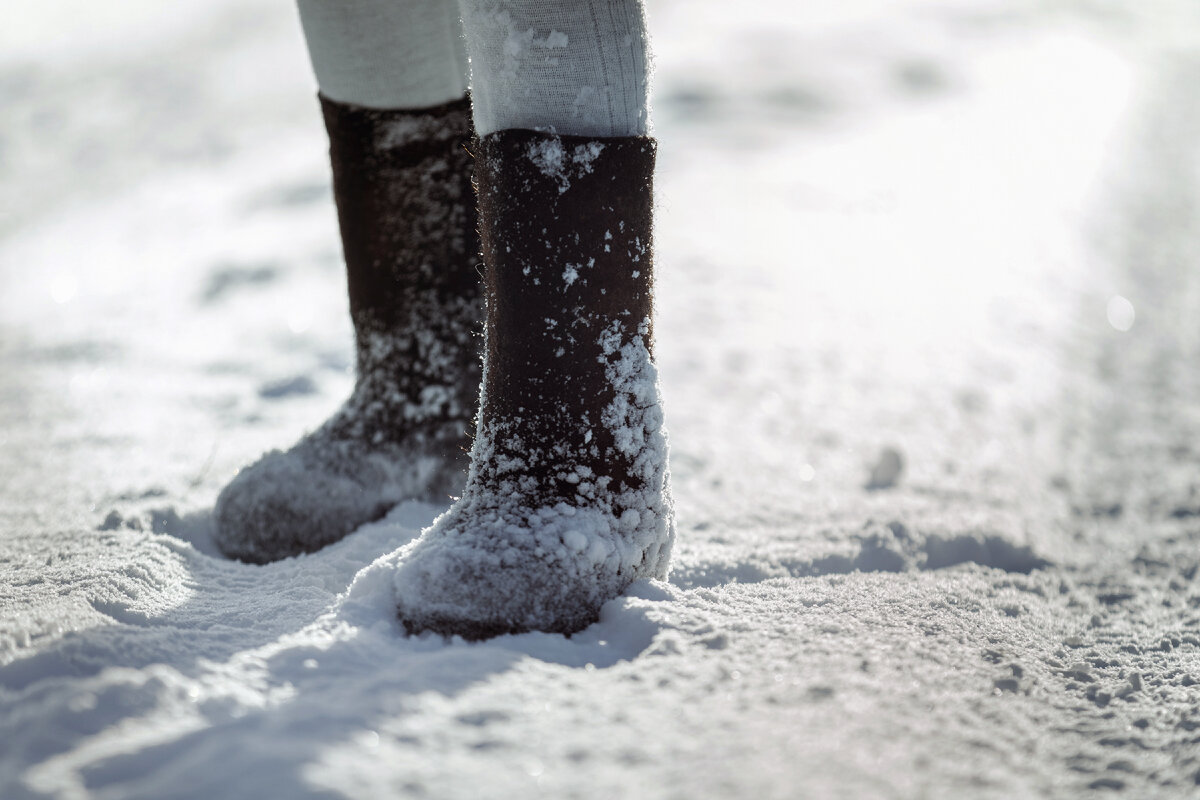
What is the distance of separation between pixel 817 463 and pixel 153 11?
16.2ft

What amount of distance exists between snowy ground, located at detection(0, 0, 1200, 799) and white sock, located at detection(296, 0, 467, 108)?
16.9 inches

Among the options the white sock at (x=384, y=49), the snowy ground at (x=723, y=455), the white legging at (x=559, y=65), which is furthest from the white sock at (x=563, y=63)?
the snowy ground at (x=723, y=455)

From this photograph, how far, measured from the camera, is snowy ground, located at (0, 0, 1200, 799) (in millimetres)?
698

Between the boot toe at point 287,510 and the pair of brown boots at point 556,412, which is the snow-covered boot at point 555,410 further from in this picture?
the boot toe at point 287,510

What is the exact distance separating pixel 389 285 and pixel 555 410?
46 centimetres

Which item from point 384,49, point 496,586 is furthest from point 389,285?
point 496,586

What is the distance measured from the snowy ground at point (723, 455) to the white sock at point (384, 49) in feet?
1.41

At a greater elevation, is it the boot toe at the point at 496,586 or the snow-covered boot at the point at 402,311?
the snow-covered boot at the point at 402,311

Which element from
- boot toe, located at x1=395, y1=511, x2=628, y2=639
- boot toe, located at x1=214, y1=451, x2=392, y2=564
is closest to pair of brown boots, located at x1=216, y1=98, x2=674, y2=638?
boot toe, located at x1=395, y1=511, x2=628, y2=639

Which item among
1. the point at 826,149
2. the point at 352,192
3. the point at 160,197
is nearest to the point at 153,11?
the point at 160,197

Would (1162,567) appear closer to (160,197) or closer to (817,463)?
(817,463)

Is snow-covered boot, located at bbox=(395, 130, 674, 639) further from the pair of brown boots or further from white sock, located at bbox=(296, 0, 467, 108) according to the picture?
white sock, located at bbox=(296, 0, 467, 108)

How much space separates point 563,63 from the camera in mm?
881

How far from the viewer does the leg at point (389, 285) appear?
3.94 ft
